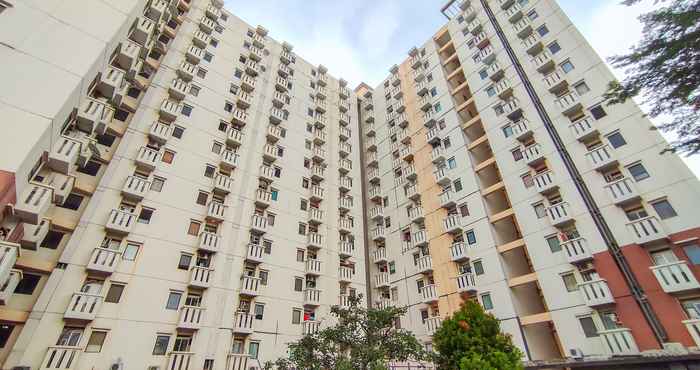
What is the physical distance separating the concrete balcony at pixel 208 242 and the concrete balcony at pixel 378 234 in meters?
16.9

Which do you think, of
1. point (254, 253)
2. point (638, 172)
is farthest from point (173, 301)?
point (638, 172)

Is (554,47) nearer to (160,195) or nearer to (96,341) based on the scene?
(160,195)

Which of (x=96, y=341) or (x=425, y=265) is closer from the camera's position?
(x=96, y=341)

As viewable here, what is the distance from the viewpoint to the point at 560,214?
73.5ft

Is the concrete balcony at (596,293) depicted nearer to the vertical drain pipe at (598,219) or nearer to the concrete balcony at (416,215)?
the vertical drain pipe at (598,219)

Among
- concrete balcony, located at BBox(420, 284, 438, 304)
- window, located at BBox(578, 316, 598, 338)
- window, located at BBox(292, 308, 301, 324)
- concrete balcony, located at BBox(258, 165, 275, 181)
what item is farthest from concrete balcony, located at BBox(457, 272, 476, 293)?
concrete balcony, located at BBox(258, 165, 275, 181)

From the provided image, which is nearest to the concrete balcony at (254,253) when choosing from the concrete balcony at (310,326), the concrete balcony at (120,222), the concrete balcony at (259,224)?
the concrete balcony at (259,224)

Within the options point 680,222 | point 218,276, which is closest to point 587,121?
point 680,222

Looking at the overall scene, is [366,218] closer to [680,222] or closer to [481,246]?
[481,246]

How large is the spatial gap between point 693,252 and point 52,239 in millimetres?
35915

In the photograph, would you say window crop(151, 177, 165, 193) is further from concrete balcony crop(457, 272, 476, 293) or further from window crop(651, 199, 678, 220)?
window crop(651, 199, 678, 220)

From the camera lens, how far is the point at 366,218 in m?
37.9

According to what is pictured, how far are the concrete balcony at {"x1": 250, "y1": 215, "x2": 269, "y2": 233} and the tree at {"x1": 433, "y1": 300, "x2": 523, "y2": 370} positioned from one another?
15.9m

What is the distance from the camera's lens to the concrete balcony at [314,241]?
2988 cm
